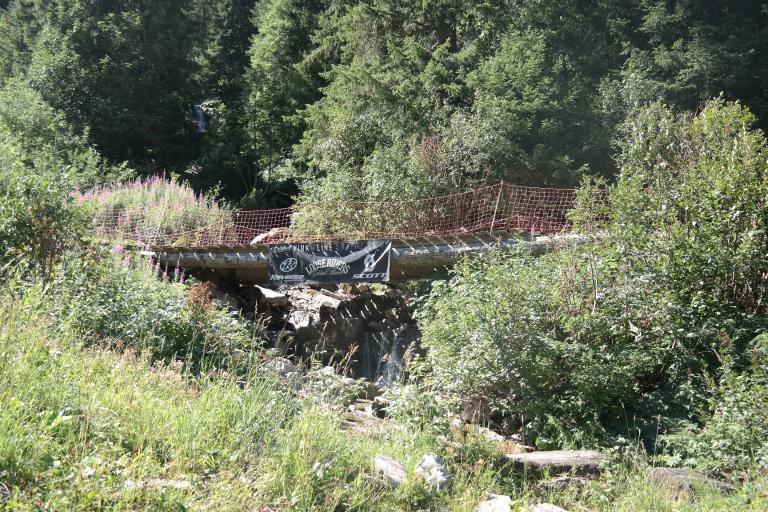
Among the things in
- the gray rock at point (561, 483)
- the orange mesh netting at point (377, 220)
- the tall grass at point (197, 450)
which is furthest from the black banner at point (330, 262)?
the gray rock at point (561, 483)

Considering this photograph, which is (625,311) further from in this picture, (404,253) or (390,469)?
(404,253)

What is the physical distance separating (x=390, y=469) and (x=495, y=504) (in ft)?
2.35

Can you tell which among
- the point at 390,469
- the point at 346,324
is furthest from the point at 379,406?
the point at 346,324

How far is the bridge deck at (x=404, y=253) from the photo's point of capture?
10453 mm

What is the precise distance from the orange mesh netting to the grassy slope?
22.3ft

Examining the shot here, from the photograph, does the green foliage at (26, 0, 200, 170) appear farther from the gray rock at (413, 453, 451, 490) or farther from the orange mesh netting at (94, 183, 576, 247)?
the gray rock at (413, 453, 451, 490)

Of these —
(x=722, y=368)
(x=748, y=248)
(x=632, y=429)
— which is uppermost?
(x=748, y=248)

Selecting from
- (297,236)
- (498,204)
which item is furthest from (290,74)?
(498,204)

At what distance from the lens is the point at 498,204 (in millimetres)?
11820

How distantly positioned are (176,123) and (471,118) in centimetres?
1181

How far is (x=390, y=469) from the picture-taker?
4.20 metres

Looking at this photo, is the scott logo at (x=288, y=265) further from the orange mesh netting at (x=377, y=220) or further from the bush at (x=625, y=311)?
the bush at (x=625, y=311)

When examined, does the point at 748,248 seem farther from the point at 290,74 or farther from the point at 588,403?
the point at 290,74

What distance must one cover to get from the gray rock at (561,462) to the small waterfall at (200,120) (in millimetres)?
20918
